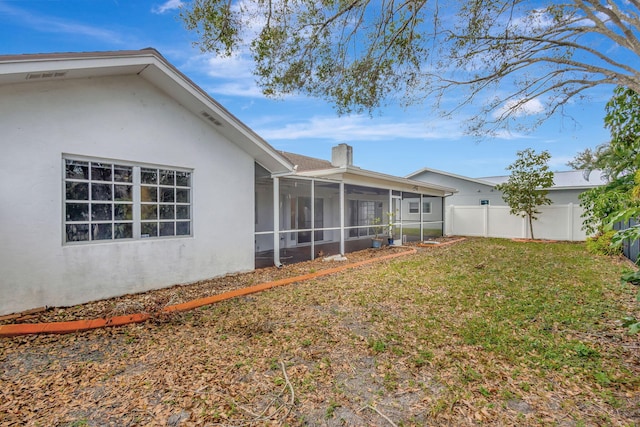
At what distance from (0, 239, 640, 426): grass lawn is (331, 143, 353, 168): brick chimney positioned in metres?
11.1

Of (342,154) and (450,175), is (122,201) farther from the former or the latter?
(450,175)

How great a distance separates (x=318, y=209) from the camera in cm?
1509

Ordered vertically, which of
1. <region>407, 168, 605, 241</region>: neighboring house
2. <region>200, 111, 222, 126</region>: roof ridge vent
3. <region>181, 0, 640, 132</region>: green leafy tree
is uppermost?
<region>181, 0, 640, 132</region>: green leafy tree

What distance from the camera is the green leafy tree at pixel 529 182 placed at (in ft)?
52.0

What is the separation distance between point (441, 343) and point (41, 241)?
249 inches

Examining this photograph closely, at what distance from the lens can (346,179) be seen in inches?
449

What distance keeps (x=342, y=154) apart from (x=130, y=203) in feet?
38.7

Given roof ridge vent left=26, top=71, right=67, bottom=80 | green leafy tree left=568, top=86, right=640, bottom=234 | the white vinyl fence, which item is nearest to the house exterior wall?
roof ridge vent left=26, top=71, right=67, bottom=80

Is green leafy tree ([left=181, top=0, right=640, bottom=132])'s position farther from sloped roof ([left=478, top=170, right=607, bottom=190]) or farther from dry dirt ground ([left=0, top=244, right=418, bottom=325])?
sloped roof ([left=478, top=170, right=607, bottom=190])

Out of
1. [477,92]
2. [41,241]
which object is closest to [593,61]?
[477,92]

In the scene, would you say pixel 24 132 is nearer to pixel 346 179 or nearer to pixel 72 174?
pixel 72 174

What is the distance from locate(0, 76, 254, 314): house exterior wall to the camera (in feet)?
15.9

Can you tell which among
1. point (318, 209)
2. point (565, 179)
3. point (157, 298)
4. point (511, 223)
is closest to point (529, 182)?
point (511, 223)

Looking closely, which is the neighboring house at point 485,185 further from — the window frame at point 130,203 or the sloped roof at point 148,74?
the window frame at point 130,203
